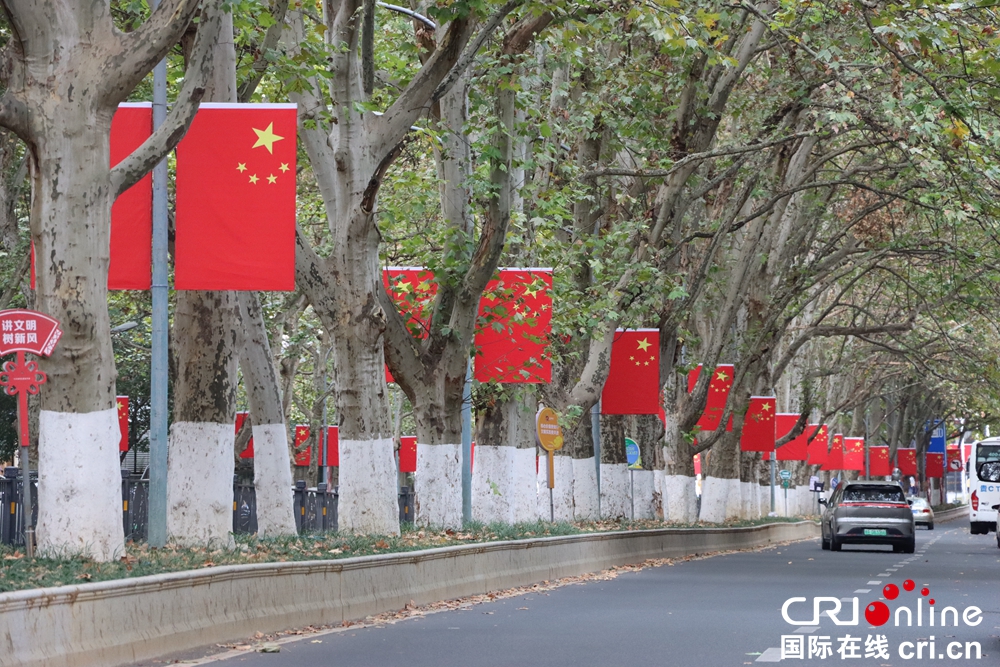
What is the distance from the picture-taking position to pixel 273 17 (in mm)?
16484

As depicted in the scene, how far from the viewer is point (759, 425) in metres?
41.3

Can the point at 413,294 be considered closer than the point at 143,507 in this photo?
Yes

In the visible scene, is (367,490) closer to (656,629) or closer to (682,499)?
(656,629)

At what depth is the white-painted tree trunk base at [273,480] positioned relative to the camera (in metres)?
21.1

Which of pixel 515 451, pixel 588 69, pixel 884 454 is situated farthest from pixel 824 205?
pixel 884 454

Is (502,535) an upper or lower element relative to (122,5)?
lower

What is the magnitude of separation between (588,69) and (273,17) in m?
11.4

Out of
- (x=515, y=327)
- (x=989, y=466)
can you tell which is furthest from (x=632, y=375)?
(x=989, y=466)

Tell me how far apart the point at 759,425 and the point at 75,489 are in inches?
1209

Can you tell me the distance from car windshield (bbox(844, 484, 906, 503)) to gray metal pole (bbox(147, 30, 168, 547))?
75.9 feet

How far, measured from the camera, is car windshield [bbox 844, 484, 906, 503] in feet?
117

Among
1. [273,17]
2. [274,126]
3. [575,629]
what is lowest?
[575,629]

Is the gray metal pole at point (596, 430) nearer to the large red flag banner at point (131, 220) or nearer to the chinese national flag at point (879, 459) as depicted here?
the large red flag banner at point (131, 220)

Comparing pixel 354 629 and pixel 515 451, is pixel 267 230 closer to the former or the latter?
pixel 354 629
